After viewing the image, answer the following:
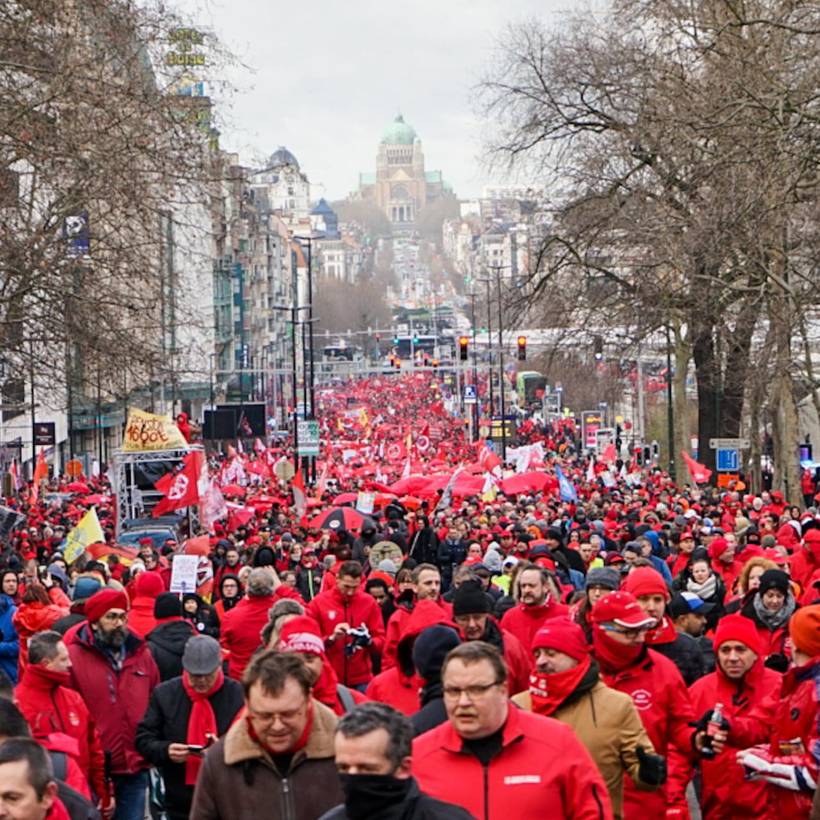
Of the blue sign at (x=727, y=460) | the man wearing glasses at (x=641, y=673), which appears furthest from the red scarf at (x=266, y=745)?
the blue sign at (x=727, y=460)

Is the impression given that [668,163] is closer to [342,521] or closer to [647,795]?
[342,521]

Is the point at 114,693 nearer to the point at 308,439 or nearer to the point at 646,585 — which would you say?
the point at 646,585

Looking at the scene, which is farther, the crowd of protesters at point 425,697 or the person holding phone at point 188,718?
the person holding phone at point 188,718

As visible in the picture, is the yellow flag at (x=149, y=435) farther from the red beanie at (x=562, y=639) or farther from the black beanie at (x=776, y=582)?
the red beanie at (x=562, y=639)

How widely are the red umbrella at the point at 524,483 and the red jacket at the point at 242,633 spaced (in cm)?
2199

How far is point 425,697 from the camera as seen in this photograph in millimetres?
7387

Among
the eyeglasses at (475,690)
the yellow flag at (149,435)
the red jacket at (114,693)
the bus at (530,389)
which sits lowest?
the red jacket at (114,693)

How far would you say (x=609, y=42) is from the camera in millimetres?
37250

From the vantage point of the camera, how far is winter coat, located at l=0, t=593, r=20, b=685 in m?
11.2

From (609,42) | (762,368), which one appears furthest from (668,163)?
(762,368)

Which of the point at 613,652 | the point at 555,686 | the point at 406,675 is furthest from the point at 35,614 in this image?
the point at 555,686

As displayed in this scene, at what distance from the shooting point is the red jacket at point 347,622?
11719 millimetres

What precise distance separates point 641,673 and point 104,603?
9.55ft

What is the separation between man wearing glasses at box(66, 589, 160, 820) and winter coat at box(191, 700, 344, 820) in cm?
383
